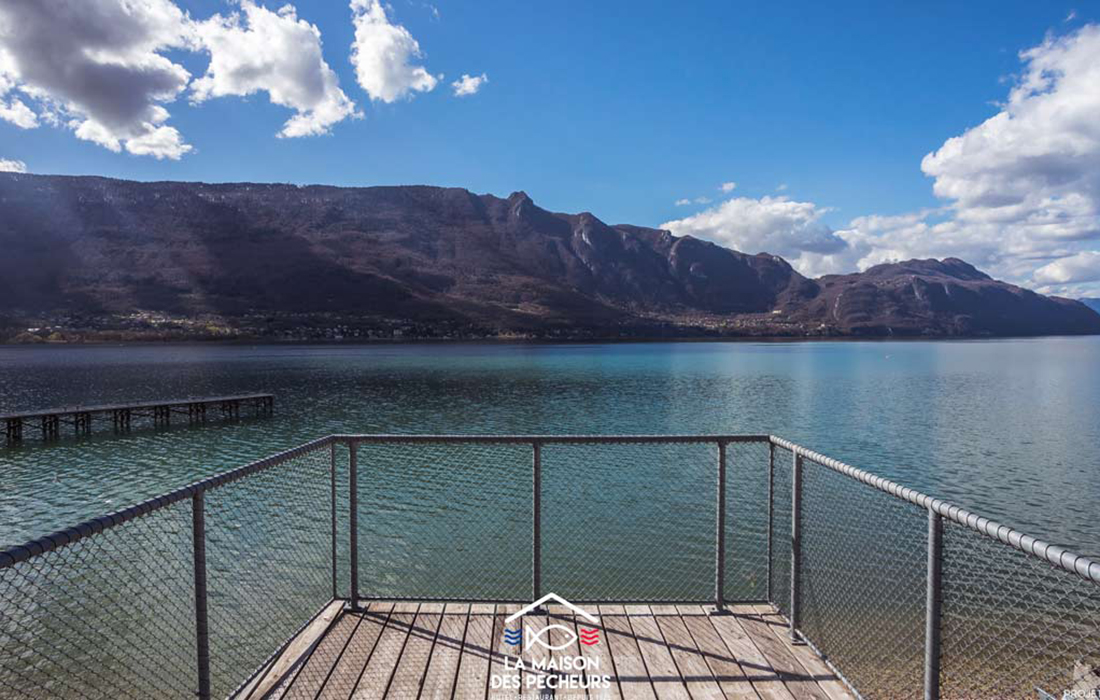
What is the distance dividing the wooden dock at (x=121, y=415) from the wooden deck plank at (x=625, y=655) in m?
33.6

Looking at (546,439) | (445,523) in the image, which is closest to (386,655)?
(546,439)

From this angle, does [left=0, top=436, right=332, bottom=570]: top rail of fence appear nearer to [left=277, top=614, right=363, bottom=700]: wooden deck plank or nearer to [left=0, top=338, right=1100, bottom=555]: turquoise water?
[left=277, top=614, right=363, bottom=700]: wooden deck plank

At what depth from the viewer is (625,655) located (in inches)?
171

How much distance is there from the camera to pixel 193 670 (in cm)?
Answer: 788

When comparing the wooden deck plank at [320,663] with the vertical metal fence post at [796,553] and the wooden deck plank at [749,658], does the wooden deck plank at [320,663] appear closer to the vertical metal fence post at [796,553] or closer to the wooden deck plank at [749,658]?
the wooden deck plank at [749,658]

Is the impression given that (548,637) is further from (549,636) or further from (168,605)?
(168,605)

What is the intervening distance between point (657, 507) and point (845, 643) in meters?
7.35

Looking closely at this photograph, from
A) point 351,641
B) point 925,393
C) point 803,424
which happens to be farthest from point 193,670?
point 925,393

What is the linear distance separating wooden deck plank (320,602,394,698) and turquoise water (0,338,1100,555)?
13.5 meters

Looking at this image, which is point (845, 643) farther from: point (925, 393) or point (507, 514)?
point (925, 393)

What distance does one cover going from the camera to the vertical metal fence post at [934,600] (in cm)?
308

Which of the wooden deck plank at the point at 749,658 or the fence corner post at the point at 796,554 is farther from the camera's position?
the fence corner post at the point at 796,554

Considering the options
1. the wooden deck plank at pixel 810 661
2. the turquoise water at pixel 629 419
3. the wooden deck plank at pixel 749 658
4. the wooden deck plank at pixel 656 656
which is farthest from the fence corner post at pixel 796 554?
the turquoise water at pixel 629 419

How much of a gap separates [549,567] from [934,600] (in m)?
9.74
